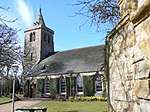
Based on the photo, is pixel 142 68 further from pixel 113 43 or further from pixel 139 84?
pixel 113 43

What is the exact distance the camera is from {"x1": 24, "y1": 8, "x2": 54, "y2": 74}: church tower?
41531 mm

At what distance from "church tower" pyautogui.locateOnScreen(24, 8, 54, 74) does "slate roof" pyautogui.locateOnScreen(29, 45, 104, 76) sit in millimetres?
2112

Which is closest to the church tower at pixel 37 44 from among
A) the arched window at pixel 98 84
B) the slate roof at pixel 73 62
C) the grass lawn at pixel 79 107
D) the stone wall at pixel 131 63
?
the slate roof at pixel 73 62

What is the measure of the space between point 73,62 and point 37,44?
10.2m

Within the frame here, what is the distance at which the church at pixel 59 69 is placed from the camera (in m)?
31.6

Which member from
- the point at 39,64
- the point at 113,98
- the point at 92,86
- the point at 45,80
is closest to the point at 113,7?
the point at 113,98

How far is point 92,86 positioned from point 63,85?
5.36 m

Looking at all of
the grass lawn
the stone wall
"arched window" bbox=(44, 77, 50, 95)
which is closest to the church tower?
"arched window" bbox=(44, 77, 50, 95)

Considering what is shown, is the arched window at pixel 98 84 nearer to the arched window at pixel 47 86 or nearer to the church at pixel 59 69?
the church at pixel 59 69

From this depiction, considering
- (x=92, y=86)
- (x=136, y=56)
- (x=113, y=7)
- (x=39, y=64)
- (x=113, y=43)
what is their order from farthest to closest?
(x=39, y=64), (x=92, y=86), (x=113, y=7), (x=113, y=43), (x=136, y=56)

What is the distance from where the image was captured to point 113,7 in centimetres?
710

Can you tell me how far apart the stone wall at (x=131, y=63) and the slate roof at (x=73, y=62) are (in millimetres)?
27267

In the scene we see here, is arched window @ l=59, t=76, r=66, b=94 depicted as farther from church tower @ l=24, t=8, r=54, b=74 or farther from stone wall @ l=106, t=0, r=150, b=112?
stone wall @ l=106, t=0, r=150, b=112

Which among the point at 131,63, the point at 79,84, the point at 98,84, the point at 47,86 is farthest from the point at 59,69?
the point at 131,63
